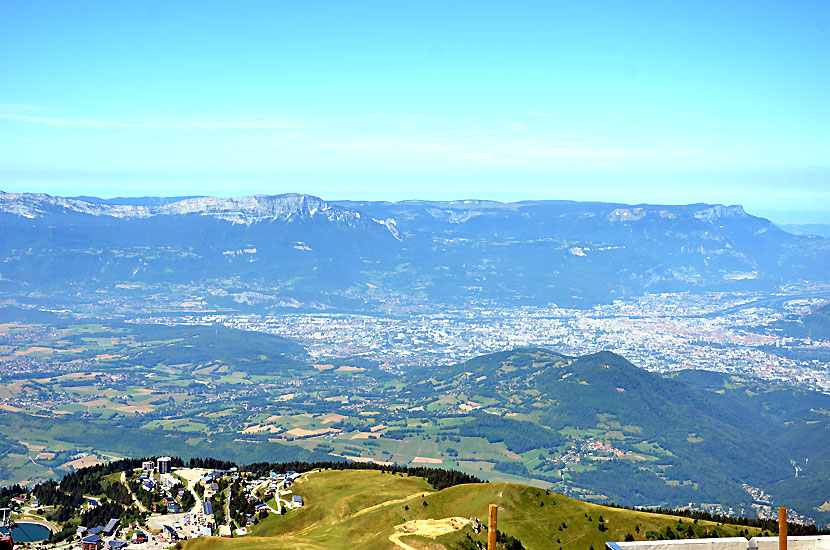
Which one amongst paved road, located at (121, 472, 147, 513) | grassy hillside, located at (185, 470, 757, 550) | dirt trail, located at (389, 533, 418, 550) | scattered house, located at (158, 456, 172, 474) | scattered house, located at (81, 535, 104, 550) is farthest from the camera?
scattered house, located at (158, 456, 172, 474)

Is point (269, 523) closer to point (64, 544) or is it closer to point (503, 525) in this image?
point (64, 544)

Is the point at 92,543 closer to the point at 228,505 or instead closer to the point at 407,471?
the point at 228,505

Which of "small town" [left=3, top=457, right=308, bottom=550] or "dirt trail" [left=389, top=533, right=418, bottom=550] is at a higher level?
"dirt trail" [left=389, top=533, right=418, bottom=550]

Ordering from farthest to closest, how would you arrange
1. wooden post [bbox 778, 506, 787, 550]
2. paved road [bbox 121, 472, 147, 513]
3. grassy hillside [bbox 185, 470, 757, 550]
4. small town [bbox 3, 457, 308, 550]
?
paved road [bbox 121, 472, 147, 513] → small town [bbox 3, 457, 308, 550] → grassy hillside [bbox 185, 470, 757, 550] → wooden post [bbox 778, 506, 787, 550]

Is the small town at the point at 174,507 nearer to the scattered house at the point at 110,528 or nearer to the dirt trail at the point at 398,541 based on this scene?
the scattered house at the point at 110,528

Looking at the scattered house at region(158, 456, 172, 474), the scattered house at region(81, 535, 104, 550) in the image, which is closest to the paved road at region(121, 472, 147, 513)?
the scattered house at region(158, 456, 172, 474)

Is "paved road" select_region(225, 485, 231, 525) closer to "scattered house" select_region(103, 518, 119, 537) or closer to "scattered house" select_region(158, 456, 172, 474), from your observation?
"scattered house" select_region(103, 518, 119, 537)

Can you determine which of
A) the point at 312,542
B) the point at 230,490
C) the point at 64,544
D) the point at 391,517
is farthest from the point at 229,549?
the point at 230,490
